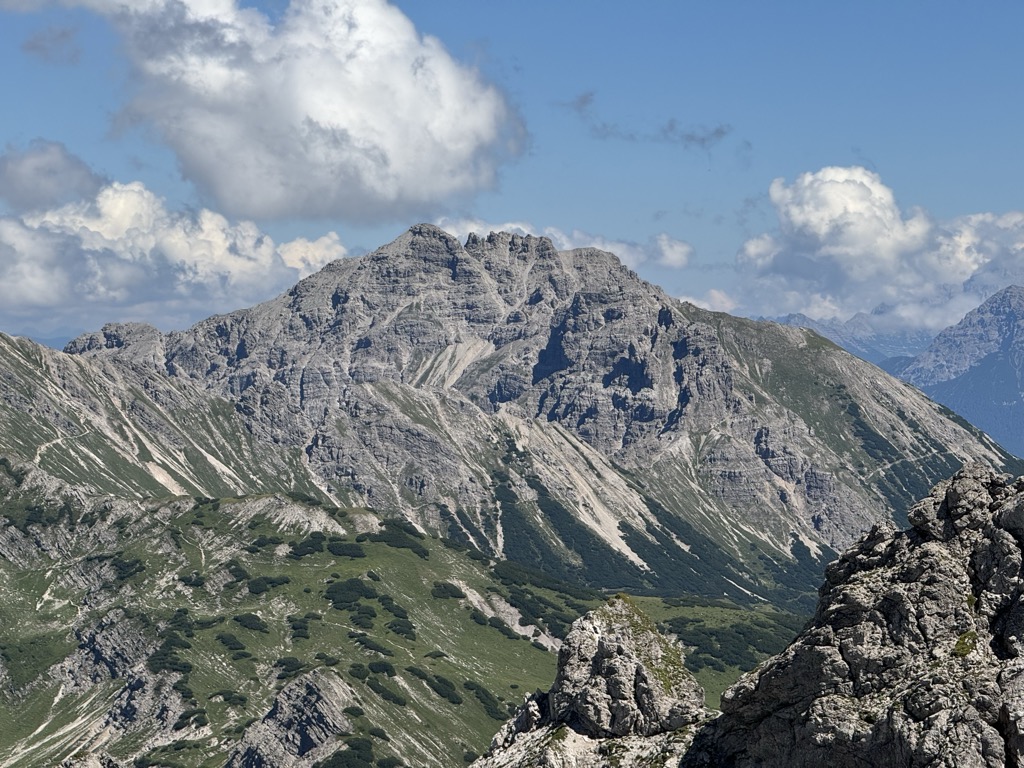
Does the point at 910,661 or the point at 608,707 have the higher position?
the point at 910,661

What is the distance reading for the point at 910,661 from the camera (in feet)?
217

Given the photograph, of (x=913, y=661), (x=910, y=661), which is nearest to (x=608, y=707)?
(x=910, y=661)

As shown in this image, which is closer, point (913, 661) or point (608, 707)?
point (913, 661)

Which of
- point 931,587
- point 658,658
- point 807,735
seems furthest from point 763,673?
point 658,658

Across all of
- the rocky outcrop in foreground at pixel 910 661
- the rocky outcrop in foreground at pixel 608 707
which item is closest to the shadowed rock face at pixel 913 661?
the rocky outcrop in foreground at pixel 910 661

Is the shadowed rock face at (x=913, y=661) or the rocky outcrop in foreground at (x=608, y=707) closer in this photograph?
the shadowed rock face at (x=913, y=661)

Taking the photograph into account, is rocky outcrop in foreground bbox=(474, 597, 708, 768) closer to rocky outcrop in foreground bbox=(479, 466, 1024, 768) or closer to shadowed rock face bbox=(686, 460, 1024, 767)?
rocky outcrop in foreground bbox=(479, 466, 1024, 768)

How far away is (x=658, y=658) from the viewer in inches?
3649

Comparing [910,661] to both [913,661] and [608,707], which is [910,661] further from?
[608,707]

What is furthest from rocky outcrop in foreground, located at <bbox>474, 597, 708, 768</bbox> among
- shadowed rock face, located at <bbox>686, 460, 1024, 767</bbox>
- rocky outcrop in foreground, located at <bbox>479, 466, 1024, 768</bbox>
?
shadowed rock face, located at <bbox>686, 460, 1024, 767</bbox>

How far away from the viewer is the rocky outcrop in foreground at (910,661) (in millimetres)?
60031

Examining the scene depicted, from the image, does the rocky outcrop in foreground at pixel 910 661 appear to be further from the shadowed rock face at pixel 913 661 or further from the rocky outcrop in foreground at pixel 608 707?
the rocky outcrop in foreground at pixel 608 707

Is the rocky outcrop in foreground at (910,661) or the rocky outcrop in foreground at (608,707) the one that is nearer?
the rocky outcrop in foreground at (910,661)

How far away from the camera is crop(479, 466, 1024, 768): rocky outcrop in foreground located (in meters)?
60.0
